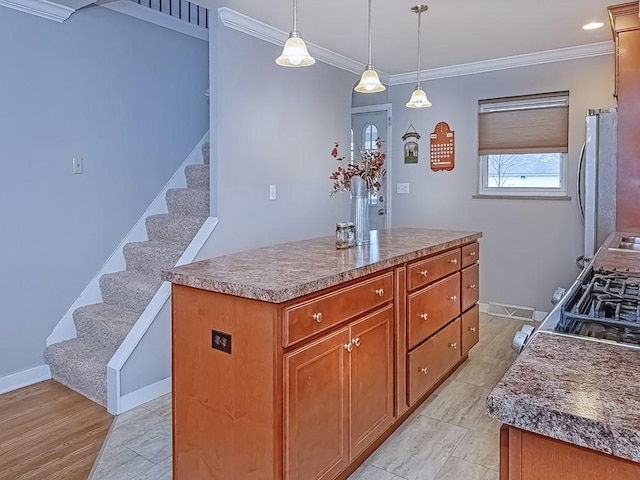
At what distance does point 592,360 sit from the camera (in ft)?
2.96

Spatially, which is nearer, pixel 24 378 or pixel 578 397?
pixel 578 397

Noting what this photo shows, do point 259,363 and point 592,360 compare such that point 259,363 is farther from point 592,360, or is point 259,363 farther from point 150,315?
point 150,315

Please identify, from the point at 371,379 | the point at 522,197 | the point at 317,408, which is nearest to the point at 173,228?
the point at 371,379

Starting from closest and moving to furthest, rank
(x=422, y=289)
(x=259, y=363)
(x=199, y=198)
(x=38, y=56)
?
(x=259, y=363), (x=422, y=289), (x=38, y=56), (x=199, y=198)

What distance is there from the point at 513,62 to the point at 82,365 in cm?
432

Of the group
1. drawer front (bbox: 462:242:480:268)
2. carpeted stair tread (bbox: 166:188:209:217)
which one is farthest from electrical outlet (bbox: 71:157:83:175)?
drawer front (bbox: 462:242:480:268)

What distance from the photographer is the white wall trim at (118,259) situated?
3.31 meters

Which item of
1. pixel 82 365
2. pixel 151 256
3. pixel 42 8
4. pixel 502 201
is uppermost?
pixel 42 8

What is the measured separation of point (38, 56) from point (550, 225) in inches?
168

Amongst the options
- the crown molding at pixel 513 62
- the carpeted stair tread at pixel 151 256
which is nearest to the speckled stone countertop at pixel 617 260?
the crown molding at pixel 513 62

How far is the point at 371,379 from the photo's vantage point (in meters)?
2.15

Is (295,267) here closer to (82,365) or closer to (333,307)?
(333,307)

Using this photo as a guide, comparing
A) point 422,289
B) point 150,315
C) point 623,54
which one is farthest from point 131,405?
point 623,54

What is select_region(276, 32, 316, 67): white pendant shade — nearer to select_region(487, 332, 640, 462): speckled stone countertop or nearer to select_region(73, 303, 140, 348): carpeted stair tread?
select_region(487, 332, 640, 462): speckled stone countertop
